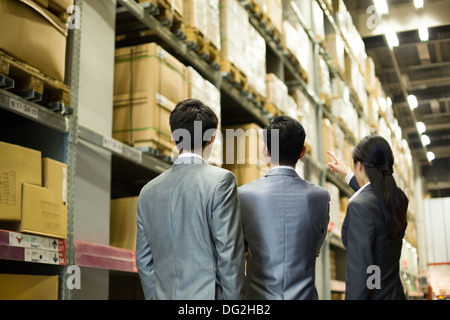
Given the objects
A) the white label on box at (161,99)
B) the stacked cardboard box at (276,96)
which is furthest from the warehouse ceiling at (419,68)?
the white label on box at (161,99)

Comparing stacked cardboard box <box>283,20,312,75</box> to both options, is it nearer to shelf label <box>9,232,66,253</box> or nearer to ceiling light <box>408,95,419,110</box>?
shelf label <box>9,232,66,253</box>

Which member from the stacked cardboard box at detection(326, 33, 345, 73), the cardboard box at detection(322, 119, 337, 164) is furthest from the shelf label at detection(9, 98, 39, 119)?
the stacked cardboard box at detection(326, 33, 345, 73)

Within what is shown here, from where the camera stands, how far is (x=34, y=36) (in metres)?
3.27

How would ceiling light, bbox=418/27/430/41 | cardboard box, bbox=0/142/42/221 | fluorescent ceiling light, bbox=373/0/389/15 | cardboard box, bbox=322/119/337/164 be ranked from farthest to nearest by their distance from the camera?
ceiling light, bbox=418/27/430/41 → fluorescent ceiling light, bbox=373/0/389/15 → cardboard box, bbox=322/119/337/164 → cardboard box, bbox=0/142/42/221

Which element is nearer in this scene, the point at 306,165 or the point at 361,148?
the point at 361,148

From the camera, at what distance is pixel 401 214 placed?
2598mm

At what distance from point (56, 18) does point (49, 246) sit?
136 centimetres

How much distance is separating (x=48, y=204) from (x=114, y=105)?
1495mm

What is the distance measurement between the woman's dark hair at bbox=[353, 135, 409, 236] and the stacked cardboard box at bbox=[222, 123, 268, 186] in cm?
344

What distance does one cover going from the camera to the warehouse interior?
3.19 meters

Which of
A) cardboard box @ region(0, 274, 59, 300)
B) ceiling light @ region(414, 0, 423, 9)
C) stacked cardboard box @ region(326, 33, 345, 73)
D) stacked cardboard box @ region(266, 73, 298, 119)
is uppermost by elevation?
ceiling light @ region(414, 0, 423, 9)
